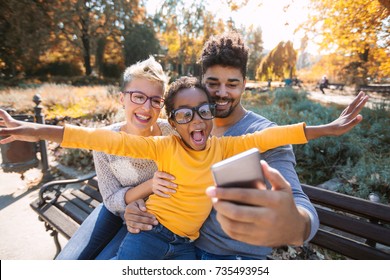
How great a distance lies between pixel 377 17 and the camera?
6.84 m

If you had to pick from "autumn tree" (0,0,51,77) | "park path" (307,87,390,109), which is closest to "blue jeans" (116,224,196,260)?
"park path" (307,87,390,109)

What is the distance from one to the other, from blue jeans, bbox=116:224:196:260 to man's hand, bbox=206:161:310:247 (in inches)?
36.1

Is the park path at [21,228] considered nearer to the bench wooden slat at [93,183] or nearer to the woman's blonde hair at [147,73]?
the bench wooden slat at [93,183]

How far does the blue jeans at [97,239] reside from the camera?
2.03m

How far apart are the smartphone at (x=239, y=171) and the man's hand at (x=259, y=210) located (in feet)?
0.08

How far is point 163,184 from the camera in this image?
1637 millimetres

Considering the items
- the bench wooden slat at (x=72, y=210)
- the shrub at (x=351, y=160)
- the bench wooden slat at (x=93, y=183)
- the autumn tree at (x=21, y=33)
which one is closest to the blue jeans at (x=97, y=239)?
the bench wooden slat at (x=72, y=210)

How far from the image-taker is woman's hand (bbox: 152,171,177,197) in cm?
163

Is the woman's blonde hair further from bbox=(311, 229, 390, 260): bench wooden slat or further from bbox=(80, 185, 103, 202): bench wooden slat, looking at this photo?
bbox=(311, 229, 390, 260): bench wooden slat

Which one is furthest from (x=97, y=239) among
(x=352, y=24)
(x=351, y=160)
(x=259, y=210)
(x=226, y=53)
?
(x=352, y=24)

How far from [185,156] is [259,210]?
2.82ft

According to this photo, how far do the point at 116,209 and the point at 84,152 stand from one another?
12.2 feet
